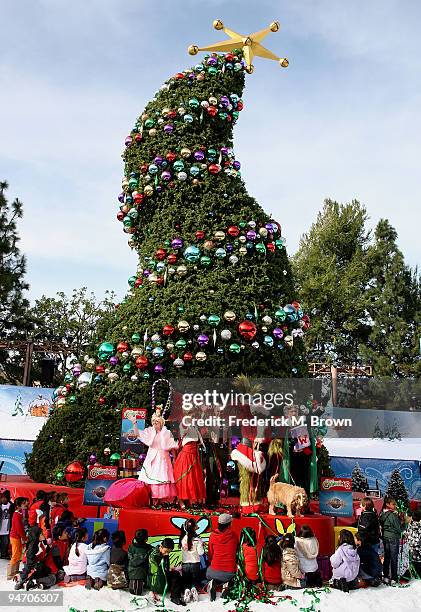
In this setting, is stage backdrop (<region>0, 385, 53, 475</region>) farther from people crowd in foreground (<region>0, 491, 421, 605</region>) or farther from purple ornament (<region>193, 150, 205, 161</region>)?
people crowd in foreground (<region>0, 491, 421, 605</region>)

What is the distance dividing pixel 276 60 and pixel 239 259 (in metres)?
4.82

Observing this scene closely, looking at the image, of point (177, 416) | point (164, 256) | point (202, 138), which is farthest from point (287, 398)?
point (202, 138)

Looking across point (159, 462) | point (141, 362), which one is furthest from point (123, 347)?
point (159, 462)

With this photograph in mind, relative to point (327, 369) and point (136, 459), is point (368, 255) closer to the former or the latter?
point (327, 369)

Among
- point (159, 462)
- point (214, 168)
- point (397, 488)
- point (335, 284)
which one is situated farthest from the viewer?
point (335, 284)

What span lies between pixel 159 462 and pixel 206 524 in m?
1.13

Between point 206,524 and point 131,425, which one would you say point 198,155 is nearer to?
point 131,425

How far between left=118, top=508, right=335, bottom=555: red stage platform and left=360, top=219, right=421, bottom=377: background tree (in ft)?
72.4

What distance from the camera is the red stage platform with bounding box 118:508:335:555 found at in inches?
257

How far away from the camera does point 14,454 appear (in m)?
14.9

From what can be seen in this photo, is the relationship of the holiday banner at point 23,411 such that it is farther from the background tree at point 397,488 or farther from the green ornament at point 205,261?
the background tree at point 397,488

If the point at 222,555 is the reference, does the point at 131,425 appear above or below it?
above

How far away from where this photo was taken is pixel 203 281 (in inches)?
371

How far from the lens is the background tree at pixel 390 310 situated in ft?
92.1
